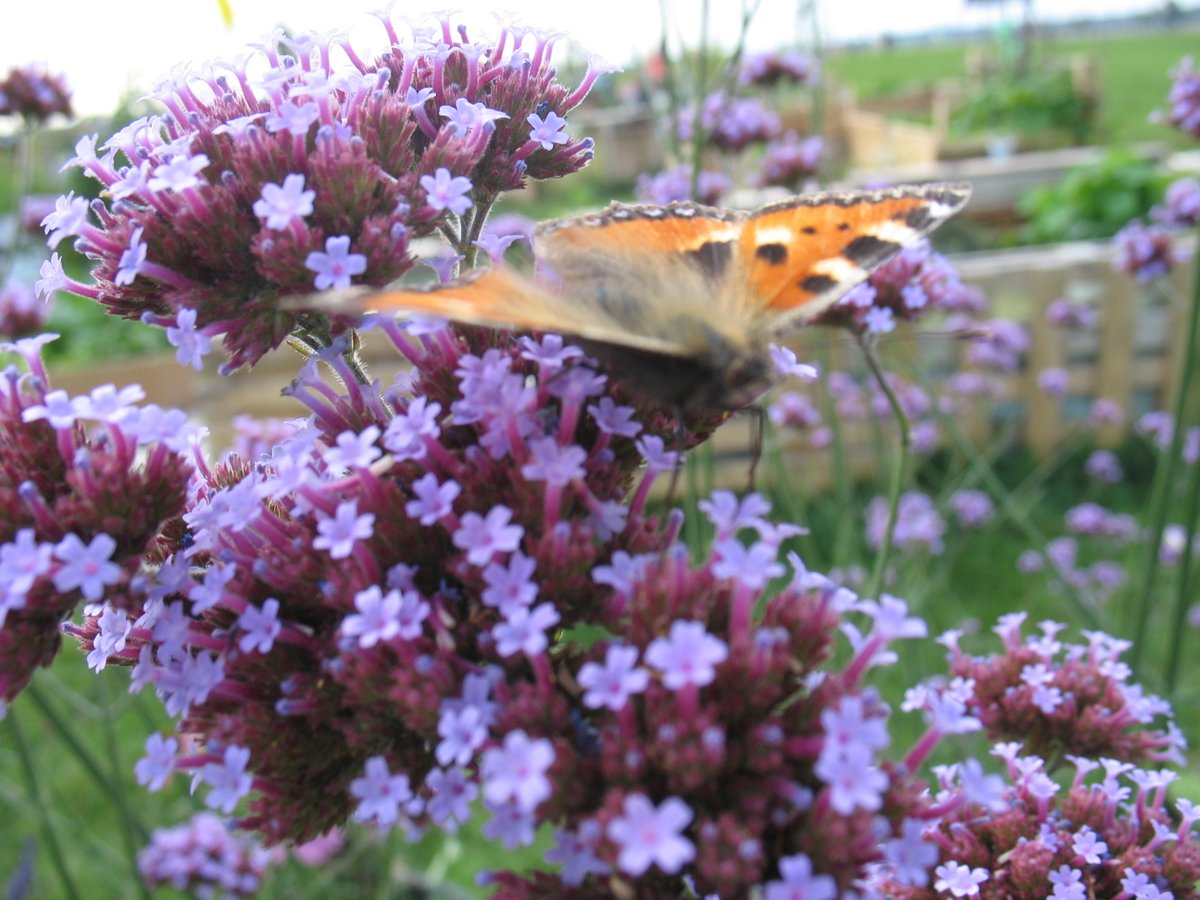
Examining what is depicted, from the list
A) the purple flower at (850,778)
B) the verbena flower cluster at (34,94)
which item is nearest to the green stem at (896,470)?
the purple flower at (850,778)

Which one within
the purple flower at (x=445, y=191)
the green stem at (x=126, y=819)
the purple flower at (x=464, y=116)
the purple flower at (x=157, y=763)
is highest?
the purple flower at (x=464, y=116)

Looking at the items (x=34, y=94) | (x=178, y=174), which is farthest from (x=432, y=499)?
(x=34, y=94)

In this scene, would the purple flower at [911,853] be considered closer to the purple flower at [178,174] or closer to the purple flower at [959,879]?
the purple flower at [959,879]

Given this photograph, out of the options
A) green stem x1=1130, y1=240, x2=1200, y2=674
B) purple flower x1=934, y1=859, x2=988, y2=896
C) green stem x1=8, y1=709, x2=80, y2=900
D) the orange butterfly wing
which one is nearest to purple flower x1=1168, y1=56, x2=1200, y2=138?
green stem x1=1130, y1=240, x2=1200, y2=674

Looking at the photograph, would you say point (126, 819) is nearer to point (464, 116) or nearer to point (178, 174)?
point (178, 174)

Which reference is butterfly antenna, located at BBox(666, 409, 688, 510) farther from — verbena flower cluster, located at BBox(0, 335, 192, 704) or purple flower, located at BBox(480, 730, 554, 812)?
verbena flower cluster, located at BBox(0, 335, 192, 704)

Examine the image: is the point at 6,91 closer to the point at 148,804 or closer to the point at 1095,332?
the point at 148,804
